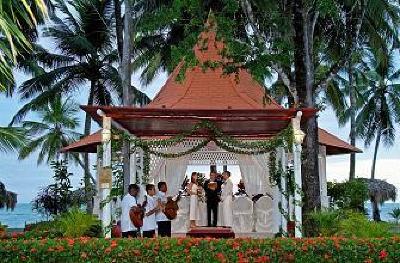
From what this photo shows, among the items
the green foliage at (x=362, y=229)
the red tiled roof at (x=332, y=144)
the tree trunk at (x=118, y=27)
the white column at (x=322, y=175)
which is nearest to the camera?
the green foliage at (x=362, y=229)

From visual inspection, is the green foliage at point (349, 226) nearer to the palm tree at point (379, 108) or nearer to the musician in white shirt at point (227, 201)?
the musician in white shirt at point (227, 201)

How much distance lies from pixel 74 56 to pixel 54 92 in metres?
2.13

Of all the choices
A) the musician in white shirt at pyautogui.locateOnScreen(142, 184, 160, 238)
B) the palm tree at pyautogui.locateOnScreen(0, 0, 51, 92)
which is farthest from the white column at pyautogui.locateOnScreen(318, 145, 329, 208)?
the palm tree at pyautogui.locateOnScreen(0, 0, 51, 92)

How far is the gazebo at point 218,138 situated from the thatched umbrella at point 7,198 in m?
15.0

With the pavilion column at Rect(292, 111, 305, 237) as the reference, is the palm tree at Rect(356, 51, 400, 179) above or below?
above

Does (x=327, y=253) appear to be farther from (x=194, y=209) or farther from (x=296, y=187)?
(x=194, y=209)

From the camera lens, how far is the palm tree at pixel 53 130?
106 feet

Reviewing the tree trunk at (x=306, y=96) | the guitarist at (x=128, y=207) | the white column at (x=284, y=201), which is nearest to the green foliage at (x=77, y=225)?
the guitarist at (x=128, y=207)

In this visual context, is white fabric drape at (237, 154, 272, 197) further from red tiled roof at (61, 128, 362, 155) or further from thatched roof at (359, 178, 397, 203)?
thatched roof at (359, 178, 397, 203)

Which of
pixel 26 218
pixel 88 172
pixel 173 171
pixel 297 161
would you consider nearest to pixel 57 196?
pixel 88 172

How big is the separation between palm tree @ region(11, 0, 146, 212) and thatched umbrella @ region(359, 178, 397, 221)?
14.3 meters

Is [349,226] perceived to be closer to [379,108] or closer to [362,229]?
[362,229]

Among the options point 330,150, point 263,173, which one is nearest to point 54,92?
point 330,150

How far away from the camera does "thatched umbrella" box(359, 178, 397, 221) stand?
3262 centimetres
